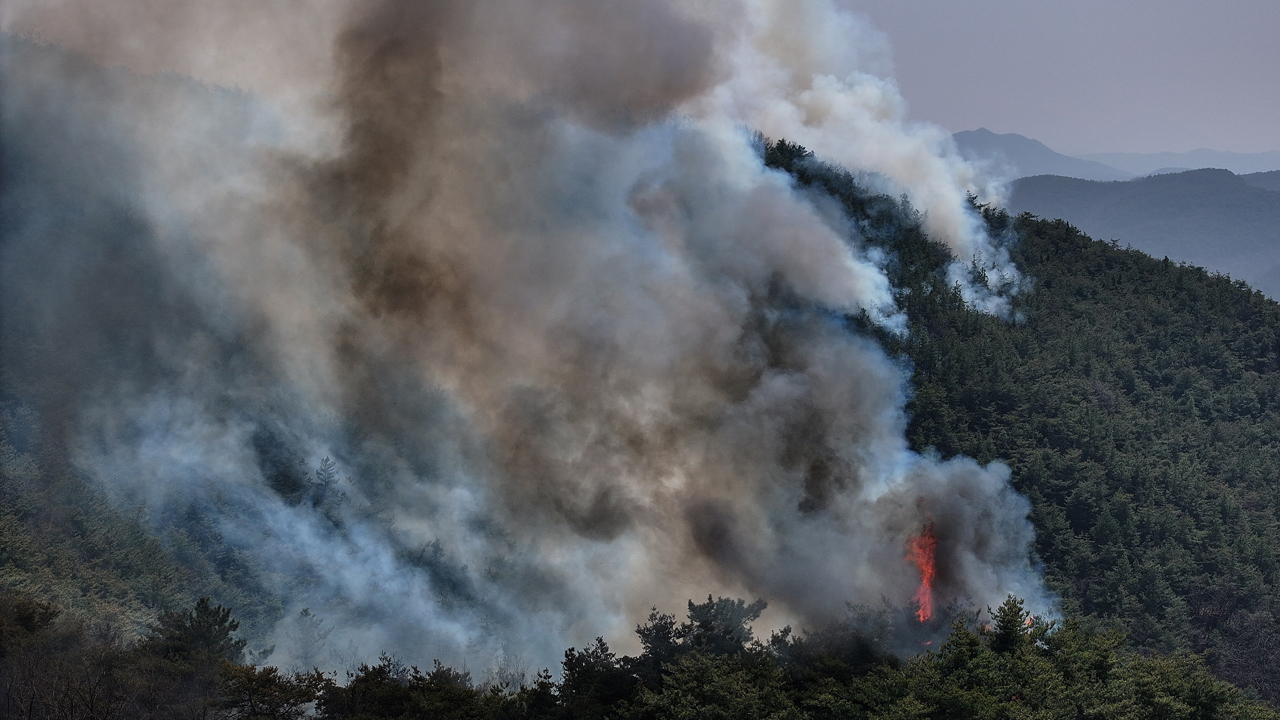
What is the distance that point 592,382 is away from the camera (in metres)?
46.2

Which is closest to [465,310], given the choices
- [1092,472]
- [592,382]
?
[592,382]

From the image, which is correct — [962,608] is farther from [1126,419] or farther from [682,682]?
[1126,419]

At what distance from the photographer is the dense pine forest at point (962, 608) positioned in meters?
29.3

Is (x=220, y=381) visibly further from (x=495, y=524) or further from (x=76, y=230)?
(x=495, y=524)

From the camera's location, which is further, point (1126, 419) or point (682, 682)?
point (1126, 419)

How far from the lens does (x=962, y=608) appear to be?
37.2 m

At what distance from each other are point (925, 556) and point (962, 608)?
2330 mm

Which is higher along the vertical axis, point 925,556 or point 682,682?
point 925,556

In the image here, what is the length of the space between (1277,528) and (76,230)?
6372 centimetres

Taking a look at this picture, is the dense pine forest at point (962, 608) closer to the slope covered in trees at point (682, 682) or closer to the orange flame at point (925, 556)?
the slope covered in trees at point (682, 682)

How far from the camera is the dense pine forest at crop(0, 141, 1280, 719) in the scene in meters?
29.3

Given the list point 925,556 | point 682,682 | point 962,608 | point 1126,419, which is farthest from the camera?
point 1126,419

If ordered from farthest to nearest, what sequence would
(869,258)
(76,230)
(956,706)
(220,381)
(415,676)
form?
(869,258) → (76,230) → (220,381) → (415,676) → (956,706)

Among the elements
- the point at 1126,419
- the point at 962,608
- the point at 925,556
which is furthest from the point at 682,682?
the point at 1126,419
